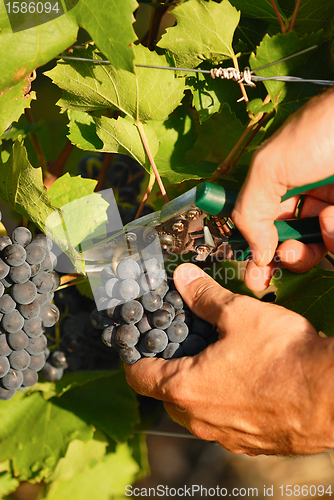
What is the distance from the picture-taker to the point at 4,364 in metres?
0.71

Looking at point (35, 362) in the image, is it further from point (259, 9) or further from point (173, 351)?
point (259, 9)

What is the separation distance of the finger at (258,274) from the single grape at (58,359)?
0.52m

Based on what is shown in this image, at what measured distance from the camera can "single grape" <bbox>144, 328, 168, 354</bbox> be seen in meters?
0.67

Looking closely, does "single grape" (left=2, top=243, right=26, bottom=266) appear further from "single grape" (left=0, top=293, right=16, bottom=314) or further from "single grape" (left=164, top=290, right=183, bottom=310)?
"single grape" (left=164, top=290, right=183, bottom=310)

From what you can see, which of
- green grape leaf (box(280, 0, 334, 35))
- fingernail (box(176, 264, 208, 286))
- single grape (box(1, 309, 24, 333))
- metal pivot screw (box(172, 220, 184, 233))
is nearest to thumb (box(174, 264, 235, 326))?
fingernail (box(176, 264, 208, 286))

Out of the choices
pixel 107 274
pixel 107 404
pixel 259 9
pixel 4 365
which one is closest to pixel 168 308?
pixel 107 274

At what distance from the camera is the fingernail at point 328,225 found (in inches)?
26.8

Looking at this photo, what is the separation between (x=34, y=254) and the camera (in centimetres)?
68

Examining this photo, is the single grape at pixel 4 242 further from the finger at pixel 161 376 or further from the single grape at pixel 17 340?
the finger at pixel 161 376

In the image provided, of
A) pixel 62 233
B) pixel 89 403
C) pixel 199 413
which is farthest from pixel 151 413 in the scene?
pixel 62 233

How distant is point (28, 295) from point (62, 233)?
0.45 feet

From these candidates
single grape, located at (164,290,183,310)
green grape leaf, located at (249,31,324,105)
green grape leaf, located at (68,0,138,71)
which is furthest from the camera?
single grape, located at (164,290,183,310)

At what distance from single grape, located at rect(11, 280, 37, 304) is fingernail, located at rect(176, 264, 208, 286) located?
30 cm

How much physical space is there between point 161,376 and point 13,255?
14.3 inches
